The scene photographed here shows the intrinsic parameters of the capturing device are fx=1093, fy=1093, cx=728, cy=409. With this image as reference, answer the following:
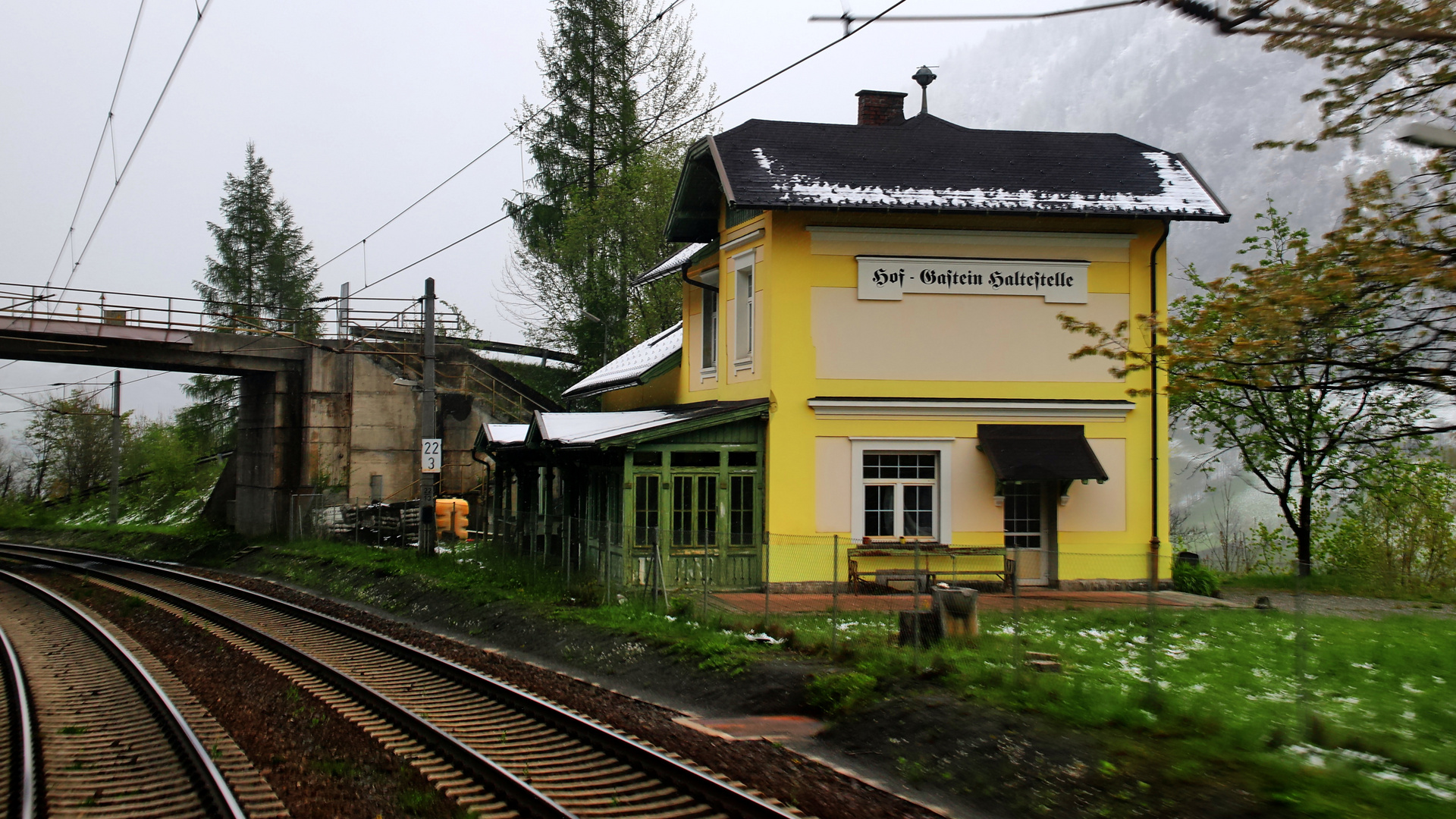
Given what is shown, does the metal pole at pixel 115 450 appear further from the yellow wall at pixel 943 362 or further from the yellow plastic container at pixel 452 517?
the yellow wall at pixel 943 362

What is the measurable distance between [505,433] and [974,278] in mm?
12023

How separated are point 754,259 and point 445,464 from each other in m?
21.2

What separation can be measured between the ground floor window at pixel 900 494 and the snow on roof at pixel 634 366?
688 cm

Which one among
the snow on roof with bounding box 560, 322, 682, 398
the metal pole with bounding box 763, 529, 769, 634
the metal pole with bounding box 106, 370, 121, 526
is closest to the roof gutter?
the snow on roof with bounding box 560, 322, 682, 398

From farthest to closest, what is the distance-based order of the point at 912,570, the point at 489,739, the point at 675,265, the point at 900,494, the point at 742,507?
the point at 675,265 < the point at 900,494 < the point at 742,507 < the point at 912,570 < the point at 489,739

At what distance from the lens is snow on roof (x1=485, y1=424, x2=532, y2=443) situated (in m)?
24.7

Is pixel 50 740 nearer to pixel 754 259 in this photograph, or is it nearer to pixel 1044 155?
pixel 754 259

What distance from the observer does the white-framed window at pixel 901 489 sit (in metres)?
18.5

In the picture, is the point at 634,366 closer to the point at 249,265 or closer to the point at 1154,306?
the point at 1154,306

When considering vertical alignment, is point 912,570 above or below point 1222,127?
below

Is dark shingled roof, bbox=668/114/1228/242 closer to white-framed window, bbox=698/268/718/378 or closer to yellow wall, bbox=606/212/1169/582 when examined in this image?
yellow wall, bbox=606/212/1169/582

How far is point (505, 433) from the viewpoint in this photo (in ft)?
84.4

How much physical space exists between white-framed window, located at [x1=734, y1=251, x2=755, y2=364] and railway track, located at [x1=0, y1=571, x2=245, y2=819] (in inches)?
424

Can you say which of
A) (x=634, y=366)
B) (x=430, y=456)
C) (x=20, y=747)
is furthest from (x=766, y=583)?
(x=634, y=366)
